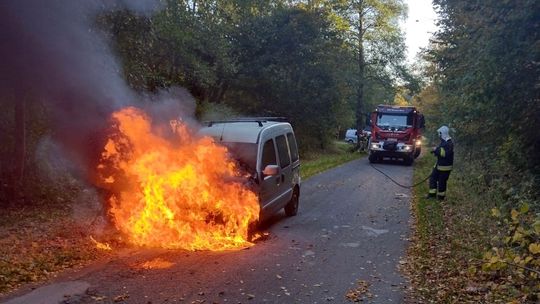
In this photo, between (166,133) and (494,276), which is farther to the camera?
(166,133)

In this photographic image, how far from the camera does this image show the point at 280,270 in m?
6.65

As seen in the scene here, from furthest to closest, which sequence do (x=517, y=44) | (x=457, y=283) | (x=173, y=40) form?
(x=173, y=40) < (x=517, y=44) < (x=457, y=283)

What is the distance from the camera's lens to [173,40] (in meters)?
16.6

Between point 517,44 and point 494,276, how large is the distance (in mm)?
5023

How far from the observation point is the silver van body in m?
8.47

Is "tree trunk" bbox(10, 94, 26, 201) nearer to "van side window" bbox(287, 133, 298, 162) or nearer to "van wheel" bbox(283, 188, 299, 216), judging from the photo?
"van side window" bbox(287, 133, 298, 162)

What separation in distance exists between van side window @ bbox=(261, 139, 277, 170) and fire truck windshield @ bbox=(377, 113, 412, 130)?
16241mm

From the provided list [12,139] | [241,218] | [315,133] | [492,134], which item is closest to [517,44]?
[492,134]

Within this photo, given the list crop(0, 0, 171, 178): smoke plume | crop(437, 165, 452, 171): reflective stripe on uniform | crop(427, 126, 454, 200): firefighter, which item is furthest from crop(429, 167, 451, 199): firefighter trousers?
crop(0, 0, 171, 178): smoke plume

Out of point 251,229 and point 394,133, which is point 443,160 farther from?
point 394,133

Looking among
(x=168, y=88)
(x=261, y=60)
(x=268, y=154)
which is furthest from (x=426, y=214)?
(x=261, y=60)

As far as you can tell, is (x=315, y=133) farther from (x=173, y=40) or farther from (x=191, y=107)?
(x=191, y=107)

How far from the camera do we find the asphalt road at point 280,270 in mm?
5594

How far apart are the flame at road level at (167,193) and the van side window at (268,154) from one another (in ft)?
3.13
